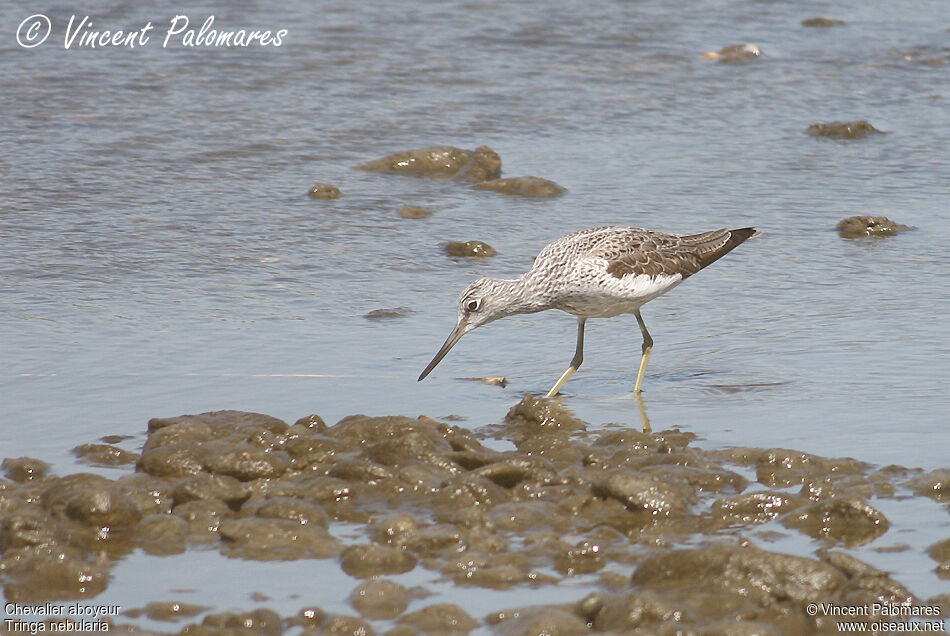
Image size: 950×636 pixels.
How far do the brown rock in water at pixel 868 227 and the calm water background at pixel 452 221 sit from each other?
0.11m

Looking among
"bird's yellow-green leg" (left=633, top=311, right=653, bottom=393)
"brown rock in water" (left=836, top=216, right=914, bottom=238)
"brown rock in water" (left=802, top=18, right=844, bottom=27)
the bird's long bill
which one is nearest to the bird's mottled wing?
"bird's yellow-green leg" (left=633, top=311, right=653, bottom=393)

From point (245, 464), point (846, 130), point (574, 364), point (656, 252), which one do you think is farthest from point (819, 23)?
point (245, 464)

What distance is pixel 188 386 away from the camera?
7422mm

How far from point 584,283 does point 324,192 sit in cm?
376

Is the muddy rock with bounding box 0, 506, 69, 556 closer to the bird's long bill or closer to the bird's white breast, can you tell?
the bird's long bill

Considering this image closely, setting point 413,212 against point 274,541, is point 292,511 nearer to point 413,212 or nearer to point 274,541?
point 274,541

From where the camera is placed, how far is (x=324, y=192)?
11203 millimetres

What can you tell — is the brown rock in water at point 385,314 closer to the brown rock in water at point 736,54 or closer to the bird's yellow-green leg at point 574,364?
the bird's yellow-green leg at point 574,364

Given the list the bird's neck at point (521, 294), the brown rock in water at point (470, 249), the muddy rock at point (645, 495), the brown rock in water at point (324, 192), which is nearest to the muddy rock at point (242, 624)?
the muddy rock at point (645, 495)

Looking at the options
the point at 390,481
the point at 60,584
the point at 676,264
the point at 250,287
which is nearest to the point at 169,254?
the point at 250,287

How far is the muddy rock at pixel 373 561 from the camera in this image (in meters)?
5.14

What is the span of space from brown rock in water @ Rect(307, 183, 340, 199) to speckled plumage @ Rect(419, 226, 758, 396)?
326 cm

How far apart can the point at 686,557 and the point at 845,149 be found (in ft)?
28.1

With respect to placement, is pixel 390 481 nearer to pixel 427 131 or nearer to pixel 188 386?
pixel 188 386
